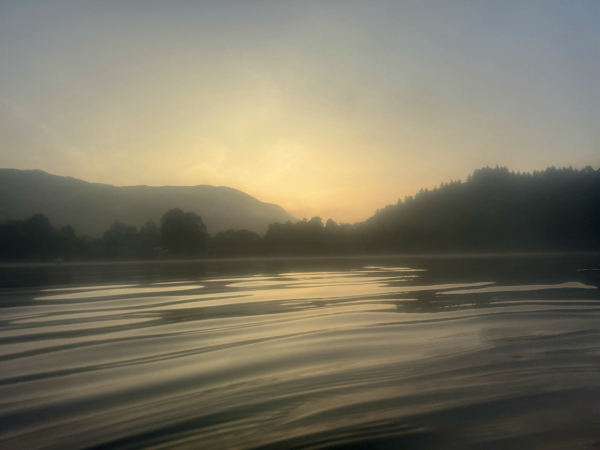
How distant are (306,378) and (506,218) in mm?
83901

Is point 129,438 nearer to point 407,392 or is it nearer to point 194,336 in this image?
point 407,392

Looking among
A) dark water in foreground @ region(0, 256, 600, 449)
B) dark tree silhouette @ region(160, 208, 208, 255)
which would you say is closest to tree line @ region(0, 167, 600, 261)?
dark tree silhouette @ region(160, 208, 208, 255)

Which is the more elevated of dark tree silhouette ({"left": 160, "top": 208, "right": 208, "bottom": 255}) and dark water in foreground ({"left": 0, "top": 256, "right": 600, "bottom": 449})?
dark tree silhouette ({"left": 160, "top": 208, "right": 208, "bottom": 255})

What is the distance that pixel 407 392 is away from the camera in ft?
15.6

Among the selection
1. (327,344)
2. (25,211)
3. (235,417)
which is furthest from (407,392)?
(25,211)

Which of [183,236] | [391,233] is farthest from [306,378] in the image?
[391,233]

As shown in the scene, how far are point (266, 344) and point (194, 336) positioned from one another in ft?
5.23

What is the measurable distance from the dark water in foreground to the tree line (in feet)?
194

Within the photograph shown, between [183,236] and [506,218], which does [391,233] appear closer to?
[506,218]

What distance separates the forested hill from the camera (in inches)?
2783

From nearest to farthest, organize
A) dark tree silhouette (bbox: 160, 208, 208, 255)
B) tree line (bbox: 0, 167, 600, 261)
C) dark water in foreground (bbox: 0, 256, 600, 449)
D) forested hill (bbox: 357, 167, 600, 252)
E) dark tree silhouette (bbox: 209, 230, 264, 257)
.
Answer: dark water in foreground (bbox: 0, 256, 600, 449)
tree line (bbox: 0, 167, 600, 261)
dark tree silhouette (bbox: 160, 208, 208, 255)
dark tree silhouette (bbox: 209, 230, 264, 257)
forested hill (bbox: 357, 167, 600, 252)

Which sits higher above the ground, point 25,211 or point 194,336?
point 25,211

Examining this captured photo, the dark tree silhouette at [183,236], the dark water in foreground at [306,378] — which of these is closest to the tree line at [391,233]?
the dark tree silhouette at [183,236]

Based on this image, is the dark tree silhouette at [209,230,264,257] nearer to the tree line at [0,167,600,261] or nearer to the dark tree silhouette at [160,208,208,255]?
the tree line at [0,167,600,261]
